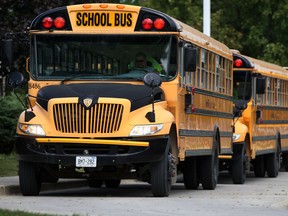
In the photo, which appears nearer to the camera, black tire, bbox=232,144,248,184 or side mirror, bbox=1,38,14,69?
side mirror, bbox=1,38,14,69

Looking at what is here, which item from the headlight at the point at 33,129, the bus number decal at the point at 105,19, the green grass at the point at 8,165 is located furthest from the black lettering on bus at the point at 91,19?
the green grass at the point at 8,165

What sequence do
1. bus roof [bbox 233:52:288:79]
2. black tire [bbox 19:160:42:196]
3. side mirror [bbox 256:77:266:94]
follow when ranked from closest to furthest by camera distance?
1. black tire [bbox 19:160:42:196]
2. side mirror [bbox 256:77:266:94]
3. bus roof [bbox 233:52:288:79]

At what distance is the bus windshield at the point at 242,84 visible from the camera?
1041 inches

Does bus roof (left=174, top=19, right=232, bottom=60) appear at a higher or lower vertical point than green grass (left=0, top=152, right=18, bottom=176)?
higher

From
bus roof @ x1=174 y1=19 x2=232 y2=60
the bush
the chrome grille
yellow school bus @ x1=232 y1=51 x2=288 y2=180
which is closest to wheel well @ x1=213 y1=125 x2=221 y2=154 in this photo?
bus roof @ x1=174 y1=19 x2=232 y2=60

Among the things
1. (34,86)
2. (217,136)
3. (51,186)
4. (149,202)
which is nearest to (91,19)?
(34,86)

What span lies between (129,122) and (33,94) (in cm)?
187

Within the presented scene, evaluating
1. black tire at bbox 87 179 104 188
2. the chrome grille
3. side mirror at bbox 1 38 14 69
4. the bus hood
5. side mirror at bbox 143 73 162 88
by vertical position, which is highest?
side mirror at bbox 1 38 14 69

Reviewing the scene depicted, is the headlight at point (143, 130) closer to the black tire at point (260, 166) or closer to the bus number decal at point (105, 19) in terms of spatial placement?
the bus number decal at point (105, 19)

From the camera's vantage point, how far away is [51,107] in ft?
55.7

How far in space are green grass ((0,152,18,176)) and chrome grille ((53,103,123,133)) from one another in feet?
18.2

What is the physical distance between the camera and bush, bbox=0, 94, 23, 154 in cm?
2891

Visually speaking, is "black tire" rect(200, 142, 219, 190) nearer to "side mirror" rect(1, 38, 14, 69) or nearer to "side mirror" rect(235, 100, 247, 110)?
"side mirror" rect(235, 100, 247, 110)

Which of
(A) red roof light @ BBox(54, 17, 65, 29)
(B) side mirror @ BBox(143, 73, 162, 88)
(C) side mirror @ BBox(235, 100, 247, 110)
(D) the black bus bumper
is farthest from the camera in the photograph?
(C) side mirror @ BBox(235, 100, 247, 110)
